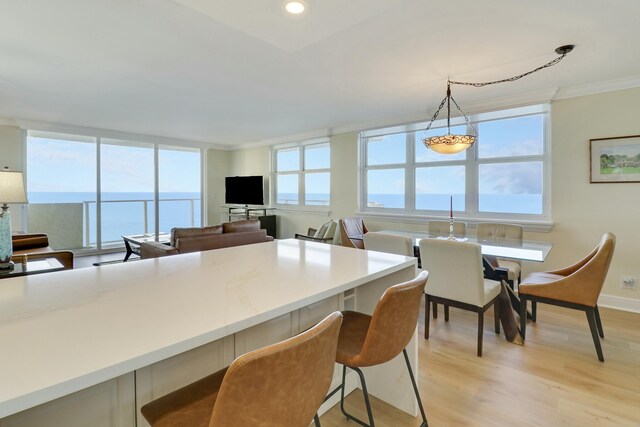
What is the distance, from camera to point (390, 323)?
1229 mm

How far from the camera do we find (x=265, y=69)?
3037 mm

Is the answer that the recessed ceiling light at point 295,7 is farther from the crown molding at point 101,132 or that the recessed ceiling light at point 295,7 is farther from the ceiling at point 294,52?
the crown molding at point 101,132

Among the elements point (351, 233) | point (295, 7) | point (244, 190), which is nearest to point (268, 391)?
point (295, 7)

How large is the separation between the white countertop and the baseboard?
313cm

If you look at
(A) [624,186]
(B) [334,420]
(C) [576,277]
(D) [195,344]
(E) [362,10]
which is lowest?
(B) [334,420]

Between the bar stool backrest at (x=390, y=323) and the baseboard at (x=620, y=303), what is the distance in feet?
11.0

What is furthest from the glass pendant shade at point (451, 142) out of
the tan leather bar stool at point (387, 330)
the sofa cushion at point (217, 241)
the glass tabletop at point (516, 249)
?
the sofa cushion at point (217, 241)

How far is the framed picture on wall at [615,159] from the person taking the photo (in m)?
3.20

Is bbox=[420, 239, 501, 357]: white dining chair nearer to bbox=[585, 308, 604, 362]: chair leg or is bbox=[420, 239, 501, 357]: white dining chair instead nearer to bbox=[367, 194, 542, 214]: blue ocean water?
bbox=[585, 308, 604, 362]: chair leg

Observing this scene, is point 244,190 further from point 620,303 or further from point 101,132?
point 620,303

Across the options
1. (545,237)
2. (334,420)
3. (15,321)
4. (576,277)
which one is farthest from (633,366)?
(15,321)

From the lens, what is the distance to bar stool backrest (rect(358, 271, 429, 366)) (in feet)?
3.92

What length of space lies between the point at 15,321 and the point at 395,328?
3.99 feet

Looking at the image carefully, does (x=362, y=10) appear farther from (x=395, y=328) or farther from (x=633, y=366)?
(x=633, y=366)
